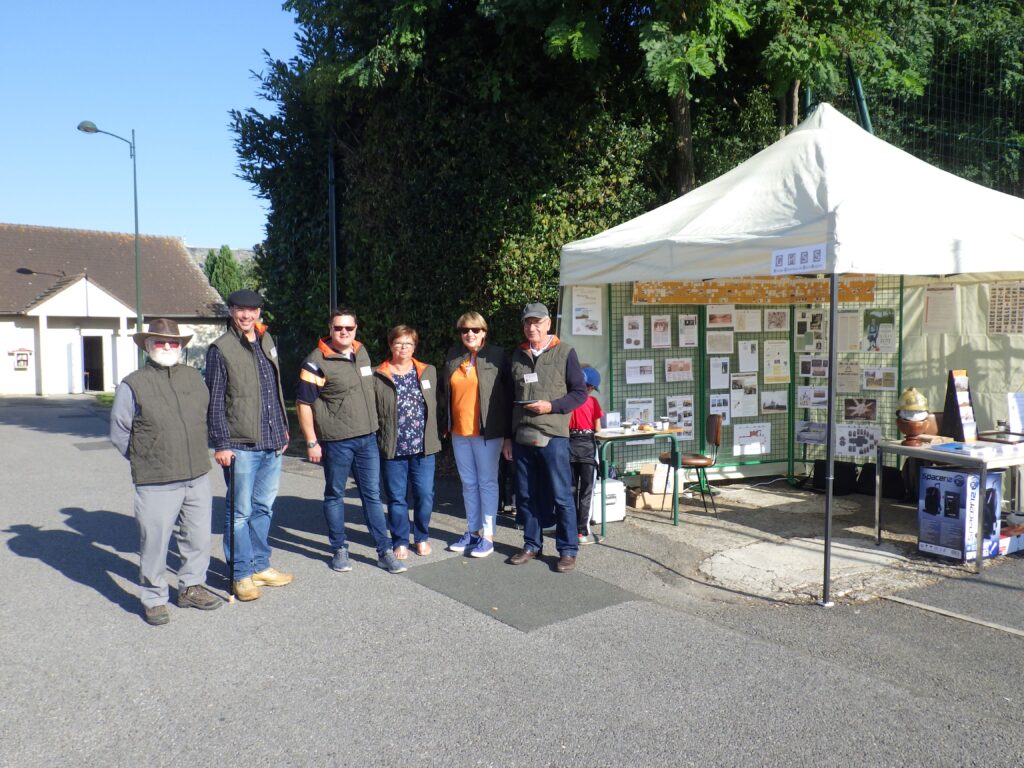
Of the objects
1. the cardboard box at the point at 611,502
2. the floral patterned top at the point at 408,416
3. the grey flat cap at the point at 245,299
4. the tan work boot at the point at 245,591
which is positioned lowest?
the tan work boot at the point at 245,591

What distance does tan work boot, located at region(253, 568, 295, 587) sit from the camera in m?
5.34

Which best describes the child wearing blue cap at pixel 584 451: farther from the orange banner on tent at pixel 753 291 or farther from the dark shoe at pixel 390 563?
the orange banner on tent at pixel 753 291

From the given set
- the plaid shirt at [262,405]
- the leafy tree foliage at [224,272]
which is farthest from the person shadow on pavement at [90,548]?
the leafy tree foliage at [224,272]

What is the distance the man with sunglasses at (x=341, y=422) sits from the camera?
5391 millimetres

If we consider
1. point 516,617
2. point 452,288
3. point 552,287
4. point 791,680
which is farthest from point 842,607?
point 452,288

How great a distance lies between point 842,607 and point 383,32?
7515mm

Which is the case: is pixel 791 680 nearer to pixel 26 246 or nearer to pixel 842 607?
pixel 842 607

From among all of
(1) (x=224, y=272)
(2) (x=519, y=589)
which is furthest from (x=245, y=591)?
(1) (x=224, y=272)

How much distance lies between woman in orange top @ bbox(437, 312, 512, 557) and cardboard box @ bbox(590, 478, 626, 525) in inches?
52.0

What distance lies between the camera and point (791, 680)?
3.84 meters

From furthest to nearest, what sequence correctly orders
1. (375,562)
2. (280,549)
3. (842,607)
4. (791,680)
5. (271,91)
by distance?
1. (271,91)
2. (280,549)
3. (375,562)
4. (842,607)
5. (791,680)

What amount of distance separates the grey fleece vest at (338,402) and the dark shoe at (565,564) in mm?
1662

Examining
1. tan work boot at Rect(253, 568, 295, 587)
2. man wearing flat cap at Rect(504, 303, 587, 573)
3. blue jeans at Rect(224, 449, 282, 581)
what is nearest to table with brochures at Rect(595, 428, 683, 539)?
man wearing flat cap at Rect(504, 303, 587, 573)

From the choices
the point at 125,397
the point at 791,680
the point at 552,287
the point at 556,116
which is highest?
the point at 556,116
